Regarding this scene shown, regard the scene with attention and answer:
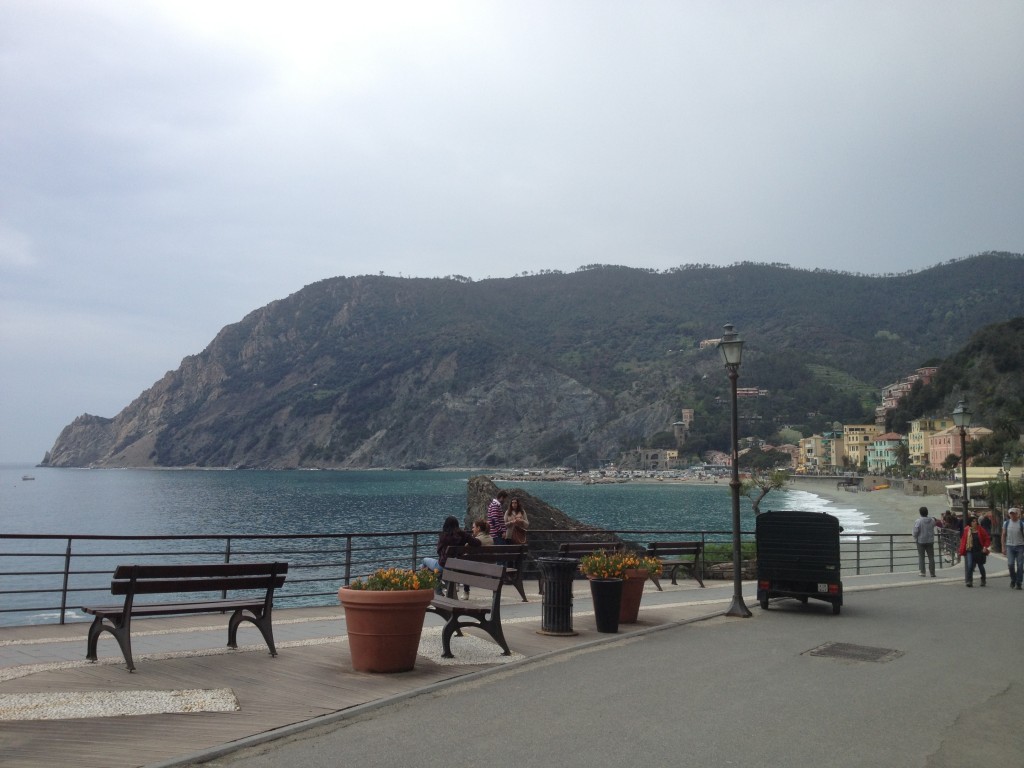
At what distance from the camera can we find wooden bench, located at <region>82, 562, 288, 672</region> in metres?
7.59

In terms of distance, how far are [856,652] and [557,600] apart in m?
3.51

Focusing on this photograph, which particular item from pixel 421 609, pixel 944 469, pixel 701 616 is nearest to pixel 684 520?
pixel 944 469

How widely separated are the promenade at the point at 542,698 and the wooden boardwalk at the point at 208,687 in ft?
0.07

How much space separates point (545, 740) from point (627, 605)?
6.14 m

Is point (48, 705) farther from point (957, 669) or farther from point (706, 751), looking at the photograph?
point (957, 669)

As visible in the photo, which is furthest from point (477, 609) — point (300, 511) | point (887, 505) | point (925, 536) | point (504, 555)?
point (887, 505)

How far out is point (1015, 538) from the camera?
18266mm

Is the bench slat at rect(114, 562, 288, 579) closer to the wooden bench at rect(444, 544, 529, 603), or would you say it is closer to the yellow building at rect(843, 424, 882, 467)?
the wooden bench at rect(444, 544, 529, 603)

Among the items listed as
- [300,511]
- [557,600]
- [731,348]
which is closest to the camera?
[557,600]

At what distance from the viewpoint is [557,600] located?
10.8 meters

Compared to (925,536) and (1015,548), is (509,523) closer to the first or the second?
(1015,548)

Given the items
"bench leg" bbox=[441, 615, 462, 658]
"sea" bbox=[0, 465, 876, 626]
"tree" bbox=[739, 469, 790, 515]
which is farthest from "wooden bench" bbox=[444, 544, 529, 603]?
"sea" bbox=[0, 465, 876, 626]

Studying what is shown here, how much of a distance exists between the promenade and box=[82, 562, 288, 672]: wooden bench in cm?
32

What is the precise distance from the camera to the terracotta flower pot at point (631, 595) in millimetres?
11969
